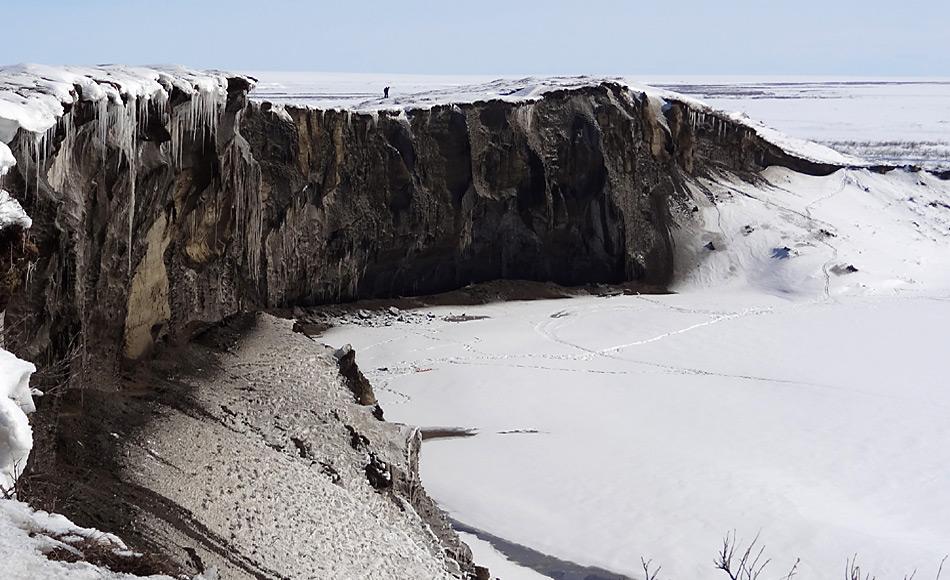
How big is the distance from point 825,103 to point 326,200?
9404 centimetres

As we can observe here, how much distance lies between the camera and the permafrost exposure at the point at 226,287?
436 inches

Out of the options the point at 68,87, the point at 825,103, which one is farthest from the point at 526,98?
the point at 825,103

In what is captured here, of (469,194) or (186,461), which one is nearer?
(186,461)

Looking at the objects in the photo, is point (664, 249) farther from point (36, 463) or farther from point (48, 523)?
point (48, 523)

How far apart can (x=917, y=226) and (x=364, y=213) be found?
20807 millimetres

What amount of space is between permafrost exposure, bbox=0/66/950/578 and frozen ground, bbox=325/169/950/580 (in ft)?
5.61

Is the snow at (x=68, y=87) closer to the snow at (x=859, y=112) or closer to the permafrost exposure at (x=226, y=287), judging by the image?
the permafrost exposure at (x=226, y=287)

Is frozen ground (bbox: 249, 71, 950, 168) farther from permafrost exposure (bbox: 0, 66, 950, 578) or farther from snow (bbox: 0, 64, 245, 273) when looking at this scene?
snow (bbox: 0, 64, 245, 273)

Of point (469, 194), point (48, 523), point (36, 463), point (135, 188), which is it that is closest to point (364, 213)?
point (469, 194)

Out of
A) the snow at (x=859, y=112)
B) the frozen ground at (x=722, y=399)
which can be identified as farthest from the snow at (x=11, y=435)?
the snow at (x=859, y=112)

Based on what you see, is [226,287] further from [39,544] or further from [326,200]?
[39,544]

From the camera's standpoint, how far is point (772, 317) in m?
32.6

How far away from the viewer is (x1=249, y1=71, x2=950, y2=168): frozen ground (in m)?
66.0

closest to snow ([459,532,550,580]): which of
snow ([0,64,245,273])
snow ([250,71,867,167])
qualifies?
snow ([0,64,245,273])
